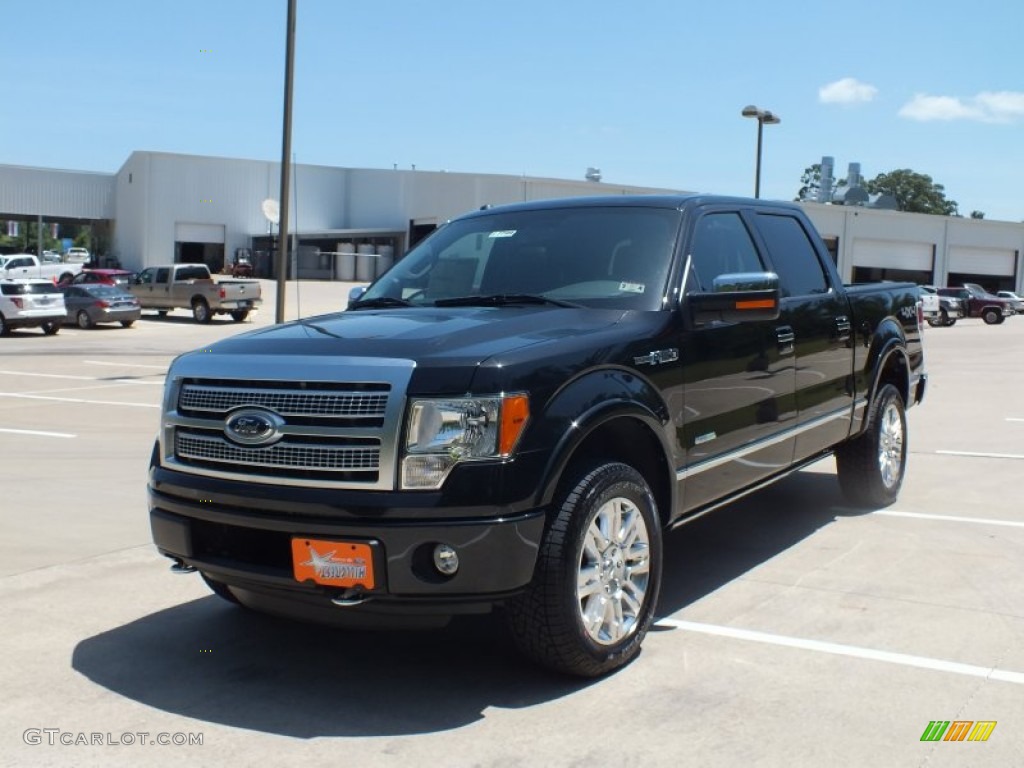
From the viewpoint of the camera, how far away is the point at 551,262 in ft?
17.0

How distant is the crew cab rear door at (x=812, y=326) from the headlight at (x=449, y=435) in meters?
2.52

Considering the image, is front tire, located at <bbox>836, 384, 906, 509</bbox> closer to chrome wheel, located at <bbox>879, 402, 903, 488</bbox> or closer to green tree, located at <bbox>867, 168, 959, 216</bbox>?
chrome wheel, located at <bbox>879, 402, 903, 488</bbox>

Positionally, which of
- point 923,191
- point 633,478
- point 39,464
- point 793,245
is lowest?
point 39,464

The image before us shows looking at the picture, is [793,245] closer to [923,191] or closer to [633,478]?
[633,478]

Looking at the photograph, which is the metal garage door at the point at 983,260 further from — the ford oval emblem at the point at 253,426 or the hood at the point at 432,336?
the ford oval emblem at the point at 253,426

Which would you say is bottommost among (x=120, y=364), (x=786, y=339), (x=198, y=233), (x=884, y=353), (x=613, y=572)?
(x=120, y=364)

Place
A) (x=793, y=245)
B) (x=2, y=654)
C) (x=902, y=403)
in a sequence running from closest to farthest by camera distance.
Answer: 1. (x=2, y=654)
2. (x=793, y=245)
3. (x=902, y=403)

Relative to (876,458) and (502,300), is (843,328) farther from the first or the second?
(502,300)

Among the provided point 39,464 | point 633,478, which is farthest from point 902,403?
point 39,464

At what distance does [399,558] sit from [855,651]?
2.09 m

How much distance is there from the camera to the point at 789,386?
5812mm

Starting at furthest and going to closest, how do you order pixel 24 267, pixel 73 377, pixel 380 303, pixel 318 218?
pixel 318 218, pixel 24 267, pixel 73 377, pixel 380 303

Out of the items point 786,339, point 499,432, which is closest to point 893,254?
point 786,339

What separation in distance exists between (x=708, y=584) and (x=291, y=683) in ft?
7.65
